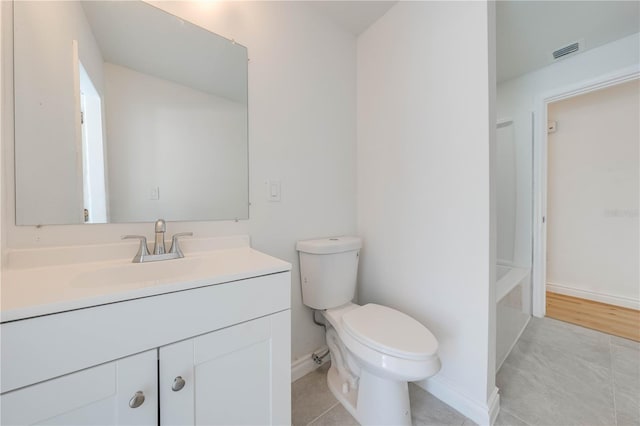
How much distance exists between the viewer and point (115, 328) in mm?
561

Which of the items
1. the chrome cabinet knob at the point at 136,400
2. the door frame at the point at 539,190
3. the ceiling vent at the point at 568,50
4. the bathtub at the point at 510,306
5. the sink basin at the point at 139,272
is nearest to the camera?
the chrome cabinet knob at the point at 136,400

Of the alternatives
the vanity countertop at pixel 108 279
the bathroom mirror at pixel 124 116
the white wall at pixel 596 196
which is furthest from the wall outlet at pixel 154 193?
the white wall at pixel 596 196

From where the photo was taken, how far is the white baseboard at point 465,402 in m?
1.10

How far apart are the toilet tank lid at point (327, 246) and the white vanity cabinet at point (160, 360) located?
490mm

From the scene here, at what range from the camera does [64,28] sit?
880mm

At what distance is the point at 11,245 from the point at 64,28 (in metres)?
0.79

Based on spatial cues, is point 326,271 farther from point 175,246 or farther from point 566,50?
point 566,50

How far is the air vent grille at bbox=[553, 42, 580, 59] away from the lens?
5.87 feet

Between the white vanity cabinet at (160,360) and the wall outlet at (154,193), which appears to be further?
the wall outlet at (154,193)

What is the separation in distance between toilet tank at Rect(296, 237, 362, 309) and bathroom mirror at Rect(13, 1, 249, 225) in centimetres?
43

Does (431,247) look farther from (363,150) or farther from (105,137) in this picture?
(105,137)

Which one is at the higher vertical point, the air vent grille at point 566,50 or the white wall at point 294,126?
the air vent grille at point 566,50

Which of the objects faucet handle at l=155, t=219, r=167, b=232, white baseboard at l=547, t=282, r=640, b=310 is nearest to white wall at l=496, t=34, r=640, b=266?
white baseboard at l=547, t=282, r=640, b=310

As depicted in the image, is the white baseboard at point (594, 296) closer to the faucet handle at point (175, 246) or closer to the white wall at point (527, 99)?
the white wall at point (527, 99)
